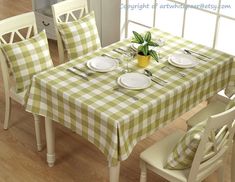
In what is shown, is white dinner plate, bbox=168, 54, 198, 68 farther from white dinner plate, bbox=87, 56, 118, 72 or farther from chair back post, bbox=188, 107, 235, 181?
chair back post, bbox=188, 107, 235, 181

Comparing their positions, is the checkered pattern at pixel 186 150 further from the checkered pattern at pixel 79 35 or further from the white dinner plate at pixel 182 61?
the checkered pattern at pixel 79 35

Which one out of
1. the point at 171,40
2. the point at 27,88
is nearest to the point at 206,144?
the point at 171,40

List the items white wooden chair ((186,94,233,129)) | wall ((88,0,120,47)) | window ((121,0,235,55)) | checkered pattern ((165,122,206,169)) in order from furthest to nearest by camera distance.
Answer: wall ((88,0,120,47)), window ((121,0,235,55)), white wooden chair ((186,94,233,129)), checkered pattern ((165,122,206,169))

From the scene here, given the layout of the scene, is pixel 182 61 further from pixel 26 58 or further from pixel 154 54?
pixel 26 58

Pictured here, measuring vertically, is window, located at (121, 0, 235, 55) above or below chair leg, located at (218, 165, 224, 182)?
above

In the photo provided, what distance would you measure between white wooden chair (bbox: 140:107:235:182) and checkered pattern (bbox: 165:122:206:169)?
0.03 m

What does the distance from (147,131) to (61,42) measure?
3.69ft

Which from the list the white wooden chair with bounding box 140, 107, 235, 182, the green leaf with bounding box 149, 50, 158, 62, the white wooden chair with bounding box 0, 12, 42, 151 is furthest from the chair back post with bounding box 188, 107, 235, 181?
the white wooden chair with bounding box 0, 12, 42, 151

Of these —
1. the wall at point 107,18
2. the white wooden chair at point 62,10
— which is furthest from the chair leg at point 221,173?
the wall at point 107,18

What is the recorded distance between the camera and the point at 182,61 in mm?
2865

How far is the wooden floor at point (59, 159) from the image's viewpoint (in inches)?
117

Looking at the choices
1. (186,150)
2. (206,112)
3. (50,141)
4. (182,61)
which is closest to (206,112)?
(206,112)

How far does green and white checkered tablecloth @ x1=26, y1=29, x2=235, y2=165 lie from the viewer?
2.41 m

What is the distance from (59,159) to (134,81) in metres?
0.86
